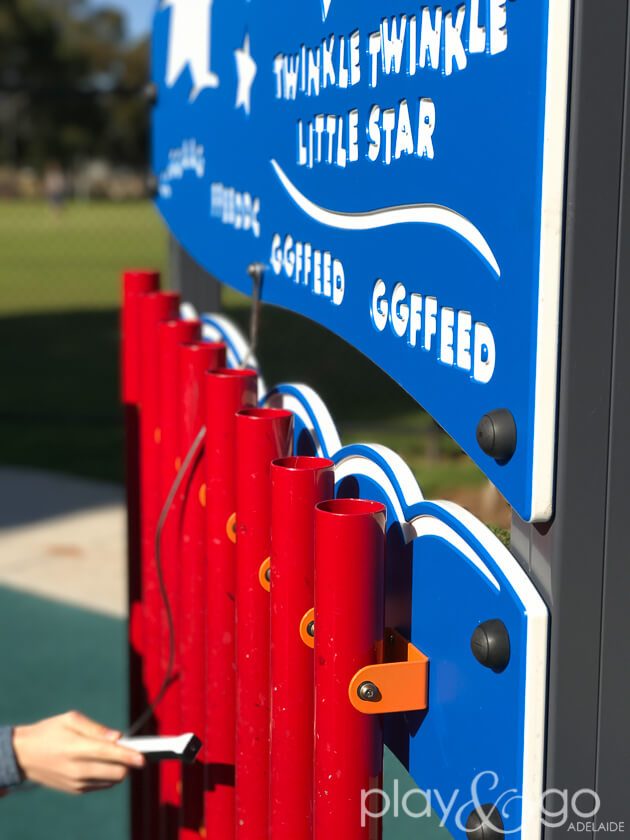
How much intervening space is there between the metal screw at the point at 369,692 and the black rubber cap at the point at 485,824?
0.16 m

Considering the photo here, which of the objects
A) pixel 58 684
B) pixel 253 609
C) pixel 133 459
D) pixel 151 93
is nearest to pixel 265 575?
pixel 253 609

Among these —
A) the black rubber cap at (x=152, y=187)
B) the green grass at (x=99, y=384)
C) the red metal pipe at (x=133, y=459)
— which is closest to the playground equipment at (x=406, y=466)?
the red metal pipe at (x=133, y=459)

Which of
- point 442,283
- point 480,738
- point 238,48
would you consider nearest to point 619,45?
point 442,283

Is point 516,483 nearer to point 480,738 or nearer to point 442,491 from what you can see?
point 480,738

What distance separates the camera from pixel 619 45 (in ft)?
3.14

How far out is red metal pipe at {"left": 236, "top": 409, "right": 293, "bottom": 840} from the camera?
149 centimetres

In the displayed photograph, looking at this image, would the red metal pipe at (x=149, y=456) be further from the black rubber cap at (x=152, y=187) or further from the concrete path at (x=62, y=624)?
the black rubber cap at (x=152, y=187)

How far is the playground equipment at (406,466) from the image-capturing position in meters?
0.99

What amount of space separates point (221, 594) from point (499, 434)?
80 cm

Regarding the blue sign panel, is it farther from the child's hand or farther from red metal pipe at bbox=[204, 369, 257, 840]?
the child's hand

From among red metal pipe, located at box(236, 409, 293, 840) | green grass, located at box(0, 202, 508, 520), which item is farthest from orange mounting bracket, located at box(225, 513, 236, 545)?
green grass, located at box(0, 202, 508, 520)

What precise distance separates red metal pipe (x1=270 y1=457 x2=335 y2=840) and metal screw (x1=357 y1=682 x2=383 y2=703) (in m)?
0.13

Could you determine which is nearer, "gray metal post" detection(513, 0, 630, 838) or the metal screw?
"gray metal post" detection(513, 0, 630, 838)

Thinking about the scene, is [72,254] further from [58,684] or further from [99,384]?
[58,684]
